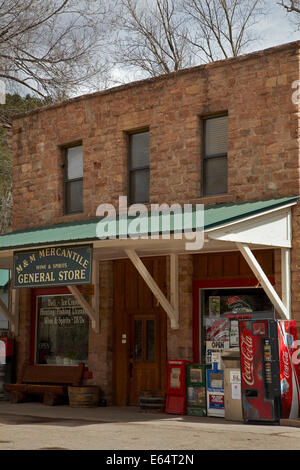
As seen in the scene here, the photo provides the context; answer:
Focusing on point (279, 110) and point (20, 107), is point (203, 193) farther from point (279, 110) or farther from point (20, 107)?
point (20, 107)

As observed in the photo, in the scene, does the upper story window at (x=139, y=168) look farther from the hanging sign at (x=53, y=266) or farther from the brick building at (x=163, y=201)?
the hanging sign at (x=53, y=266)

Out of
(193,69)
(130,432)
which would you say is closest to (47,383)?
(130,432)

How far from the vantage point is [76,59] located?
965 inches

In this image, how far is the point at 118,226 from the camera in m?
15.2

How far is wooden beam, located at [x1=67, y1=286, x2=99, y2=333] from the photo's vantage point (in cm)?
1716

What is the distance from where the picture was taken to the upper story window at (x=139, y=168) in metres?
Result: 17.3

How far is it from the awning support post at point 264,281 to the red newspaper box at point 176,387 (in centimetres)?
241

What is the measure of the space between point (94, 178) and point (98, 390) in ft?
15.6

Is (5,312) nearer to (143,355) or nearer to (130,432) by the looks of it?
(143,355)

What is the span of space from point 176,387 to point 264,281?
3.12 metres

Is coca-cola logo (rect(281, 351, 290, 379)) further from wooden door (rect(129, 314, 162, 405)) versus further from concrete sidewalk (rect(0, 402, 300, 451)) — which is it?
wooden door (rect(129, 314, 162, 405))

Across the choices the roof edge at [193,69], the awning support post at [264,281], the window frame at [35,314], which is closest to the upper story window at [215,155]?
the roof edge at [193,69]

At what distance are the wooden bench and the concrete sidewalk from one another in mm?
1359
